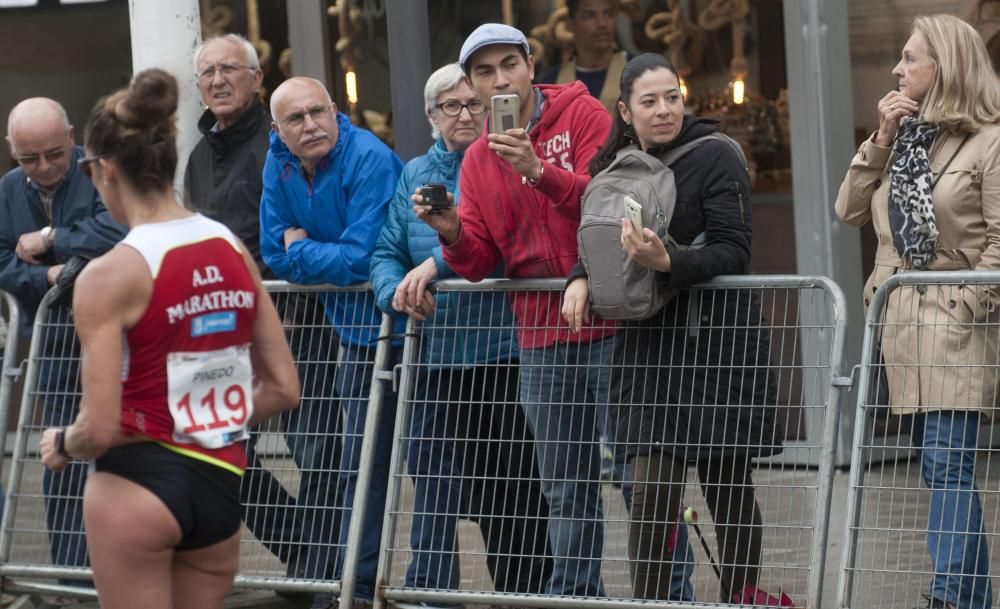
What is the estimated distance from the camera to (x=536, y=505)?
548cm

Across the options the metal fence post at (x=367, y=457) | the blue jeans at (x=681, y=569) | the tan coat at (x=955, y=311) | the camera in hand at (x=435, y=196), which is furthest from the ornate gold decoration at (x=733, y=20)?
the blue jeans at (x=681, y=569)

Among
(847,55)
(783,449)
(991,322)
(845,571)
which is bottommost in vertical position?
(845,571)

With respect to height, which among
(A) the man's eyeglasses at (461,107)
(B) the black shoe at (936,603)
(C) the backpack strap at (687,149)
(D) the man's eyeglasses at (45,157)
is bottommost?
(B) the black shoe at (936,603)

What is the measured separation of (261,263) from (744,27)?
343 cm

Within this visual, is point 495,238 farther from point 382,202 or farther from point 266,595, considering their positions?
point 266,595

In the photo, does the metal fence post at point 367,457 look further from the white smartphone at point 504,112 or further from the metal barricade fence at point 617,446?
the white smartphone at point 504,112

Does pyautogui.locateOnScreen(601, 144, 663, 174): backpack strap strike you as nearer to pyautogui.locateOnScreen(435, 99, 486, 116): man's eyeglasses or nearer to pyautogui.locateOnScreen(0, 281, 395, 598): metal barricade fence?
pyautogui.locateOnScreen(435, 99, 486, 116): man's eyeglasses

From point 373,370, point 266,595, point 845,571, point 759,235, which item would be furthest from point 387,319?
point 759,235

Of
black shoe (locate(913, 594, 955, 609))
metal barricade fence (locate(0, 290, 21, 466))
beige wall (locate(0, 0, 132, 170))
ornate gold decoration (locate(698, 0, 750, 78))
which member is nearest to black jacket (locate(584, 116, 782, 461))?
black shoe (locate(913, 594, 955, 609))

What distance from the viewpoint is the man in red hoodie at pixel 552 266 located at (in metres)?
5.27

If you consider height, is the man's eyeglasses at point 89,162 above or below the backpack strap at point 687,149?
below

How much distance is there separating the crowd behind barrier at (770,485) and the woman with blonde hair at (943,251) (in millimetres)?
25

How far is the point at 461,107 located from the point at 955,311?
1894mm

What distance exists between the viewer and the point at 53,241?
20.9 feet
